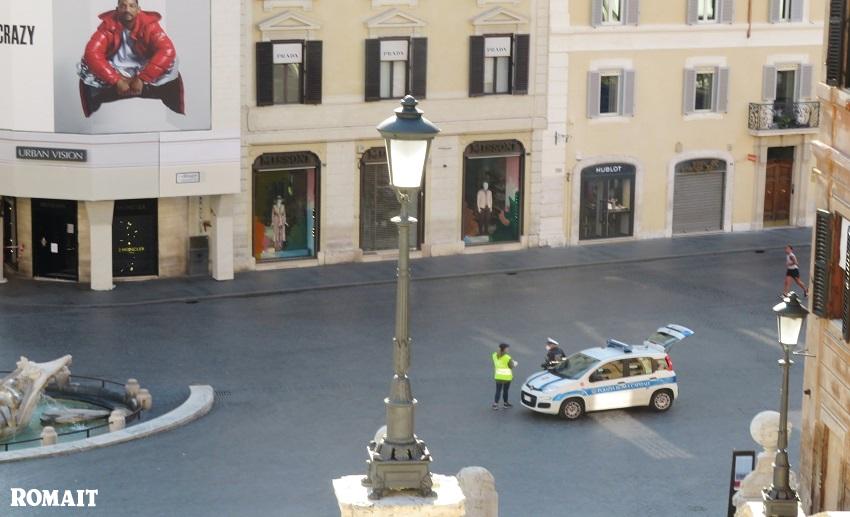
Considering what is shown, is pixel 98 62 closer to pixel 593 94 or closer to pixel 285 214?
pixel 285 214

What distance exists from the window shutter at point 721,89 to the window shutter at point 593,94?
427 cm

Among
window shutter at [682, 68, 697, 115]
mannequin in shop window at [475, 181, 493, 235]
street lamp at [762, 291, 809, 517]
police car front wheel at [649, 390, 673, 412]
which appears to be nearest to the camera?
street lamp at [762, 291, 809, 517]

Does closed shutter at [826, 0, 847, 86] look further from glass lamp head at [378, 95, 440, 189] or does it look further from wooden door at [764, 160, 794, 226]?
wooden door at [764, 160, 794, 226]

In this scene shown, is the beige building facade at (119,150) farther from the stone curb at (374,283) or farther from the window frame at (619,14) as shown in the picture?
the window frame at (619,14)

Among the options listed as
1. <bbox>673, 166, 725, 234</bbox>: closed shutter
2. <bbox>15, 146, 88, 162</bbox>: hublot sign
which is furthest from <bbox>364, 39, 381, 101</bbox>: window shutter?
<bbox>673, 166, 725, 234</bbox>: closed shutter

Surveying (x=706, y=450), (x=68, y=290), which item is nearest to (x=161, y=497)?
(x=706, y=450)

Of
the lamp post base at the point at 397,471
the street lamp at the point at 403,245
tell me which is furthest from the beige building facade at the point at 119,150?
the lamp post base at the point at 397,471

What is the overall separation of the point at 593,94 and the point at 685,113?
3.46 metres

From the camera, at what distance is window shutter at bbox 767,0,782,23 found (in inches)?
2251

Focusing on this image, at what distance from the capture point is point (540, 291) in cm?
4962

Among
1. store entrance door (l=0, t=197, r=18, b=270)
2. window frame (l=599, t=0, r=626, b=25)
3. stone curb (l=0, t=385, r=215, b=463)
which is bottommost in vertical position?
stone curb (l=0, t=385, r=215, b=463)

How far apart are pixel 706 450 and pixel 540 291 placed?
→ 14608mm

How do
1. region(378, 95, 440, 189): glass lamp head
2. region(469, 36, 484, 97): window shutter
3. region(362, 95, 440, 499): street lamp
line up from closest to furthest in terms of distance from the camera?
1. region(362, 95, 440, 499): street lamp
2. region(378, 95, 440, 189): glass lamp head
3. region(469, 36, 484, 97): window shutter

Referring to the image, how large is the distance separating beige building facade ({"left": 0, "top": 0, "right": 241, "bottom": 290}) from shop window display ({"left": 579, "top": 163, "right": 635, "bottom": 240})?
11.6 metres
